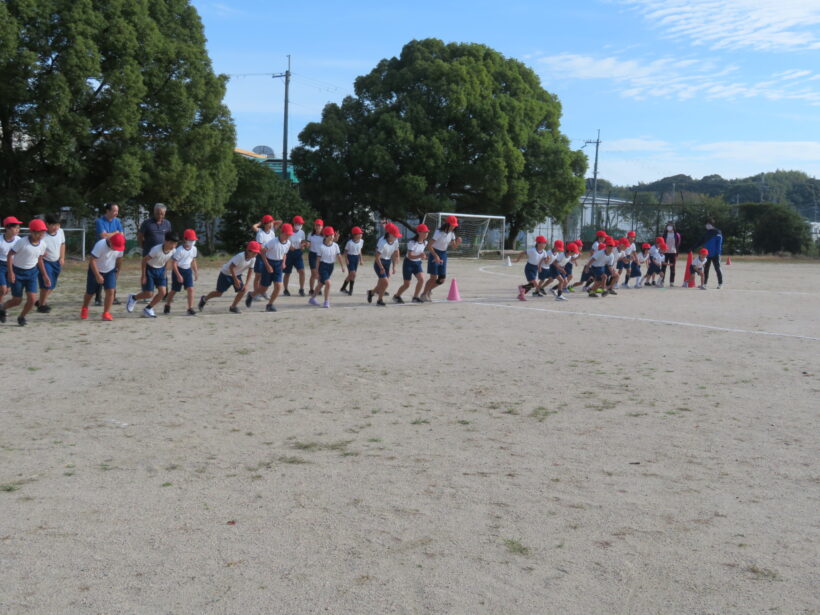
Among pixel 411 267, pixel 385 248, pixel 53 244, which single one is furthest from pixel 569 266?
pixel 53 244

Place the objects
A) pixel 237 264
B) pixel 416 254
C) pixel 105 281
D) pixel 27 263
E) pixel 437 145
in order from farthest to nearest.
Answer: pixel 437 145 → pixel 416 254 → pixel 237 264 → pixel 105 281 → pixel 27 263

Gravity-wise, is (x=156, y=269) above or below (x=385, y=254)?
below

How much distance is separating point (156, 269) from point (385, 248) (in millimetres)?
4507

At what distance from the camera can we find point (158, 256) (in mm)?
12609

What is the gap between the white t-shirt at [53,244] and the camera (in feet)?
41.0

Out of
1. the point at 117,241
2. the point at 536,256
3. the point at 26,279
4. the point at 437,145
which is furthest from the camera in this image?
the point at 437,145

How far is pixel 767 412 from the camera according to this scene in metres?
6.92

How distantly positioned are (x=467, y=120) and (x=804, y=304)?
76.9ft

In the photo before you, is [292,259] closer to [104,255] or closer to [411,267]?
[411,267]

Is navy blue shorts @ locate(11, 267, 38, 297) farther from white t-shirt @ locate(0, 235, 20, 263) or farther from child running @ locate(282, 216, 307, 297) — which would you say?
child running @ locate(282, 216, 307, 297)

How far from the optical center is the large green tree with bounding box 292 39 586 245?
37.2m

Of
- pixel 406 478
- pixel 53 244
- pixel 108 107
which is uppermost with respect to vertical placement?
pixel 108 107

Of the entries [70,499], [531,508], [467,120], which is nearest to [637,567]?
[531,508]

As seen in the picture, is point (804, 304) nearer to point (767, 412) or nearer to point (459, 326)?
point (459, 326)
